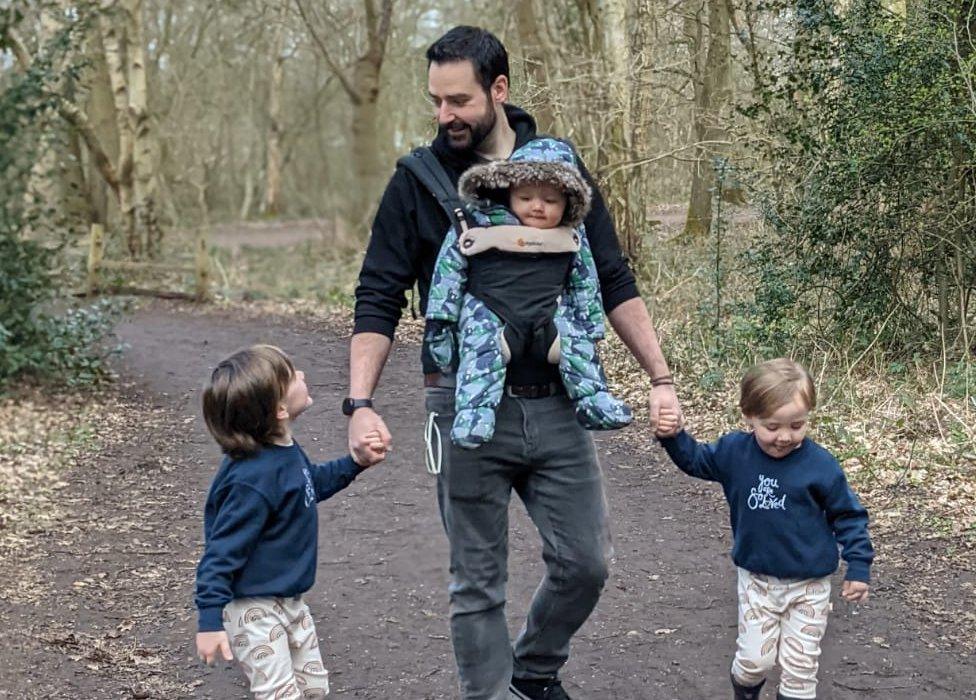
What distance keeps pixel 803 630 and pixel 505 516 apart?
38.1 inches

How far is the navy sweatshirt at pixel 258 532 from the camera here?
3309mm

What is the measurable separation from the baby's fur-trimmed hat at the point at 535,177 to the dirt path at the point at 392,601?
6.48 feet

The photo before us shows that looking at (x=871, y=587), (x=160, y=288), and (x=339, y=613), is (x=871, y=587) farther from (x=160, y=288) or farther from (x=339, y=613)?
(x=160, y=288)

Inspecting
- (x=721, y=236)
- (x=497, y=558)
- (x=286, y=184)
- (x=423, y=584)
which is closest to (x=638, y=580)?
(x=423, y=584)

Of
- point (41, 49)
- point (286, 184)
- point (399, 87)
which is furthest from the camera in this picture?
point (286, 184)

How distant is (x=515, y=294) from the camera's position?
350 centimetres

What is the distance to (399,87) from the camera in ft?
95.1

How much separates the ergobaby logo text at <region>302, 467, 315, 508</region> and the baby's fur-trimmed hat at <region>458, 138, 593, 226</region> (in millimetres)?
Answer: 941

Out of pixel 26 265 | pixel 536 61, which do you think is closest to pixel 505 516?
pixel 26 265

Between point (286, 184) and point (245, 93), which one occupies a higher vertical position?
point (245, 93)

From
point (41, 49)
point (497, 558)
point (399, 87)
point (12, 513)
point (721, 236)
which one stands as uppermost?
point (399, 87)

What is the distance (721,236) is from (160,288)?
1182 cm

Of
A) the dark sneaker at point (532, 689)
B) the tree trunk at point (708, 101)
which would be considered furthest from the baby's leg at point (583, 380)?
the tree trunk at point (708, 101)

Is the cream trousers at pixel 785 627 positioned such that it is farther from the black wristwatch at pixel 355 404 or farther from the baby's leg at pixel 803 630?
the black wristwatch at pixel 355 404
